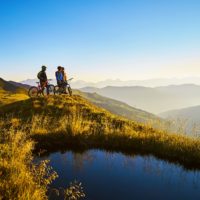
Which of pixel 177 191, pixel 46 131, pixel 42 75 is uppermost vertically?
pixel 42 75

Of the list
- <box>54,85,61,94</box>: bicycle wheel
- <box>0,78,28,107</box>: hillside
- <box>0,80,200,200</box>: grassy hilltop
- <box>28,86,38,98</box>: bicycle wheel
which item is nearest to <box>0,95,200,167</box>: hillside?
<box>0,80,200,200</box>: grassy hilltop

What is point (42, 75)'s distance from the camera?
94.0 ft

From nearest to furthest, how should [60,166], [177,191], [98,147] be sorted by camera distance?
[177,191] < [60,166] < [98,147]

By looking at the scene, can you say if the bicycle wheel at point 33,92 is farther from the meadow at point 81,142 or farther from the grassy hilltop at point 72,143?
the meadow at point 81,142

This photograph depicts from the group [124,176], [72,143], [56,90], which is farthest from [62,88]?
[124,176]

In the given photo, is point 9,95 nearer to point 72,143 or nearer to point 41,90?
point 41,90

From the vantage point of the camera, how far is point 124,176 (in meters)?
12.0

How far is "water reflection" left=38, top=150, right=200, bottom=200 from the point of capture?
10.2 m

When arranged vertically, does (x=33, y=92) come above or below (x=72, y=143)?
above

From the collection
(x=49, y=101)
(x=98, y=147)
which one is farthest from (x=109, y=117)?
(x=98, y=147)

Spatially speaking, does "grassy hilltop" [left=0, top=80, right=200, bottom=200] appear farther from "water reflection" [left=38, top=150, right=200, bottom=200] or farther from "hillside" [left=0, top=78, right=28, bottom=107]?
"hillside" [left=0, top=78, right=28, bottom=107]

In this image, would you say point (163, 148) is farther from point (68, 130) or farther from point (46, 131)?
point (46, 131)

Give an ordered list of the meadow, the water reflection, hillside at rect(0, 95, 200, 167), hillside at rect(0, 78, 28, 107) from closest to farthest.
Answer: the water reflection, the meadow, hillside at rect(0, 95, 200, 167), hillside at rect(0, 78, 28, 107)

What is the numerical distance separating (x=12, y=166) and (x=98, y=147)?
682cm
